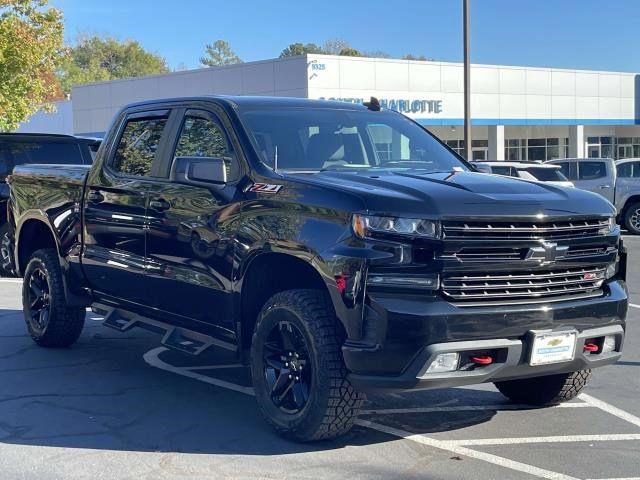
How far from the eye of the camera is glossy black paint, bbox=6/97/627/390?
15.4 ft

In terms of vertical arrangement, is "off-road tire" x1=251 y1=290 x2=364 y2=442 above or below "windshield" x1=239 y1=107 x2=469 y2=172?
below

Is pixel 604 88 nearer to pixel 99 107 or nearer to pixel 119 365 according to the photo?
pixel 99 107

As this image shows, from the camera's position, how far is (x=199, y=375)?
23.5 ft

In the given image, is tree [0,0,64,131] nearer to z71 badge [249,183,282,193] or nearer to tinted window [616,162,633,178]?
tinted window [616,162,633,178]

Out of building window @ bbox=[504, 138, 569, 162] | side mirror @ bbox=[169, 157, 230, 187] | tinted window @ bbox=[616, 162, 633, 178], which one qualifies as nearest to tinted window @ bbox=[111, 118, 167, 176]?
side mirror @ bbox=[169, 157, 230, 187]

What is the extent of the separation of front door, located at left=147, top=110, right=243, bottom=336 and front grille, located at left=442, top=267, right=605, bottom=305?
60.0 inches

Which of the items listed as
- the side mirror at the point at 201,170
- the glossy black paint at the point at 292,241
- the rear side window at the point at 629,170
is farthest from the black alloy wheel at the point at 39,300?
the rear side window at the point at 629,170

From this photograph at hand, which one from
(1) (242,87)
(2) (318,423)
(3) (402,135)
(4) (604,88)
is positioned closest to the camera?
(2) (318,423)

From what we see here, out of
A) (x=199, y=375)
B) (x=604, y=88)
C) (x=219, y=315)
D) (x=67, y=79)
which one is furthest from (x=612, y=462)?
(x=67, y=79)

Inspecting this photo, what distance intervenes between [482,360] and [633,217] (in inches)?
663

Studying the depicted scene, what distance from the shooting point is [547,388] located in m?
6.11

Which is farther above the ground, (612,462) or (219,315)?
(219,315)

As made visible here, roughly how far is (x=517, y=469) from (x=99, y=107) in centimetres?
4118

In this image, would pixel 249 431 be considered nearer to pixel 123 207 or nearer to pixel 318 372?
pixel 318 372
